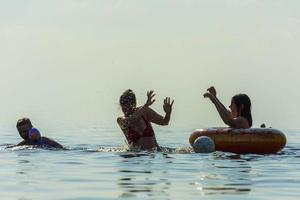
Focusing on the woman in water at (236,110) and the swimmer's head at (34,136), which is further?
the swimmer's head at (34,136)

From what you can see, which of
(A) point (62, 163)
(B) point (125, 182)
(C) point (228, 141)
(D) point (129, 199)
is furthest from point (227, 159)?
(D) point (129, 199)

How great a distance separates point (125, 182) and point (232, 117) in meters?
6.67

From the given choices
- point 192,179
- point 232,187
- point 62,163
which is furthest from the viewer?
point 62,163

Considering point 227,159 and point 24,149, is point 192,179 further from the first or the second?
point 24,149

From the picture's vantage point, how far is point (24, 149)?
743 inches

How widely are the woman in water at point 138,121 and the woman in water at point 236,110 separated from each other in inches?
52.9

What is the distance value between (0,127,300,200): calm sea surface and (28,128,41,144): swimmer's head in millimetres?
290

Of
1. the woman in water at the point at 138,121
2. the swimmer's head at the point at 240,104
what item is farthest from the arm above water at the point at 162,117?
the swimmer's head at the point at 240,104

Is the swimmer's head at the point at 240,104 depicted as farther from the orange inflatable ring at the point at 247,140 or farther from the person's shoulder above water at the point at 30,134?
the person's shoulder above water at the point at 30,134

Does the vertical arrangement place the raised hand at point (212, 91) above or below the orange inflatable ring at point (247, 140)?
above

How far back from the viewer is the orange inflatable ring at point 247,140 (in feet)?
59.4

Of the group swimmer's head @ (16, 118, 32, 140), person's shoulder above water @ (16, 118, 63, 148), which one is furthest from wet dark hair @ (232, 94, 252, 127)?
swimmer's head @ (16, 118, 32, 140)

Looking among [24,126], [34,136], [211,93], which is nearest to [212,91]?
[211,93]

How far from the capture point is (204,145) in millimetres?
17906
